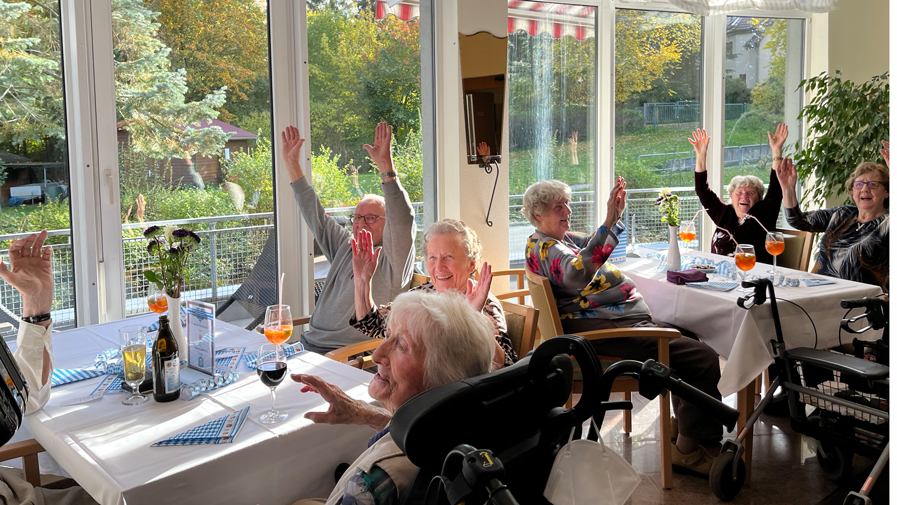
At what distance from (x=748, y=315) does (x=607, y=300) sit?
610 mm

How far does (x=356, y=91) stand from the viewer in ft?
13.7

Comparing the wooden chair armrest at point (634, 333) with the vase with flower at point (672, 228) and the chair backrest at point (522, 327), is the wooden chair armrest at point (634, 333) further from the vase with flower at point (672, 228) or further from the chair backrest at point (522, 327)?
the vase with flower at point (672, 228)

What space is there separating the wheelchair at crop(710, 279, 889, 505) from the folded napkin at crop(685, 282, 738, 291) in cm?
37

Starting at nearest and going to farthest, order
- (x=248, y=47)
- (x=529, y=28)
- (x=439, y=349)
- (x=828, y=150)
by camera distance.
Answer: (x=439, y=349)
(x=248, y=47)
(x=529, y=28)
(x=828, y=150)

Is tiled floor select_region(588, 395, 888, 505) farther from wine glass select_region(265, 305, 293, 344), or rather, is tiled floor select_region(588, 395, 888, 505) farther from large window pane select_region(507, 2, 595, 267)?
large window pane select_region(507, 2, 595, 267)

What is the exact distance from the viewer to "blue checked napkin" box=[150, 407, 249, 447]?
5.32ft

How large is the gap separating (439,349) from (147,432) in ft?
2.54

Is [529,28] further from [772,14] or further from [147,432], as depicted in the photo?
[147,432]

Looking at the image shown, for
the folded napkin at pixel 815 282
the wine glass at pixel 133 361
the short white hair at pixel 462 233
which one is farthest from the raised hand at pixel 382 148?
the folded napkin at pixel 815 282

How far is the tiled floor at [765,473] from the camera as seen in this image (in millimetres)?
2764

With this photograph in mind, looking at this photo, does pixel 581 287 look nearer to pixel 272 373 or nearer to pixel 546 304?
pixel 546 304

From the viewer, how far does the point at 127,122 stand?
11.1ft

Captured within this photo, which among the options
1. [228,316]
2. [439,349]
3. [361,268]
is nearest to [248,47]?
[228,316]

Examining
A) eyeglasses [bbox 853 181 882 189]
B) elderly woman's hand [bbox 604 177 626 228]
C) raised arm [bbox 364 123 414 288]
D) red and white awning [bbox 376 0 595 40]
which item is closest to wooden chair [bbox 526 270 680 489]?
elderly woman's hand [bbox 604 177 626 228]
